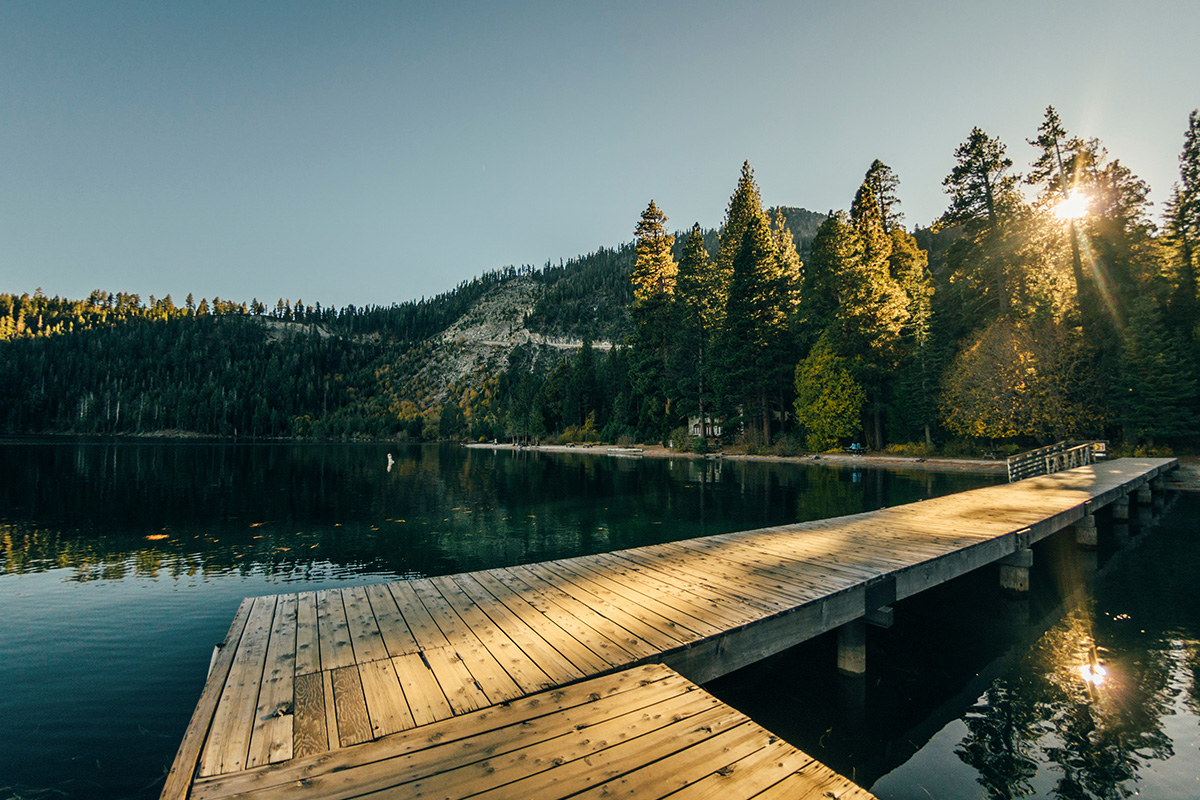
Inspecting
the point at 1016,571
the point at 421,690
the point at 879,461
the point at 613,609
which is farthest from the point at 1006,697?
the point at 879,461

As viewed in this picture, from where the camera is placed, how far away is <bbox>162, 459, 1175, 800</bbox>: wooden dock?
260 centimetres

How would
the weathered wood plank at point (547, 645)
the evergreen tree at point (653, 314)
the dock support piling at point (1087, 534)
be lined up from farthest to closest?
the evergreen tree at point (653, 314)
the dock support piling at point (1087, 534)
the weathered wood plank at point (547, 645)

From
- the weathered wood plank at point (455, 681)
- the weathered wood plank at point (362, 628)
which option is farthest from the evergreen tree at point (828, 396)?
the weathered wood plank at point (455, 681)

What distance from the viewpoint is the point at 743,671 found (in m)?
6.62

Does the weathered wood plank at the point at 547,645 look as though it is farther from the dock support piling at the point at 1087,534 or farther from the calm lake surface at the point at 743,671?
the dock support piling at the point at 1087,534

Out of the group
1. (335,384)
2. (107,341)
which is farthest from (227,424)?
(107,341)

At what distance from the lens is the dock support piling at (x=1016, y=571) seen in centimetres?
878

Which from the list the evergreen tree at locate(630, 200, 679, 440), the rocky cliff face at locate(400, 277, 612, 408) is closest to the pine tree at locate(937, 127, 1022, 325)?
the evergreen tree at locate(630, 200, 679, 440)

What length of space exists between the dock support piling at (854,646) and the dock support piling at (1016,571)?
4.71m

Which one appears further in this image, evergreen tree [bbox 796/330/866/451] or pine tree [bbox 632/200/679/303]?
pine tree [bbox 632/200/679/303]

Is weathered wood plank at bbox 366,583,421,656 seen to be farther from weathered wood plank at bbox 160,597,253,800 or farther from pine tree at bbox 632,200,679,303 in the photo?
pine tree at bbox 632,200,679,303

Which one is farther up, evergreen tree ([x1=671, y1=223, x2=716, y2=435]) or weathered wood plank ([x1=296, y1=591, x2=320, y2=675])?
evergreen tree ([x1=671, y1=223, x2=716, y2=435])

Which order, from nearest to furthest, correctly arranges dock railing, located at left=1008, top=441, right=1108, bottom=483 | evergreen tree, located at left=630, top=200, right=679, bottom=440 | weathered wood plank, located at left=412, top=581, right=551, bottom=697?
weathered wood plank, located at left=412, top=581, right=551, bottom=697 → dock railing, located at left=1008, top=441, right=1108, bottom=483 → evergreen tree, located at left=630, top=200, right=679, bottom=440

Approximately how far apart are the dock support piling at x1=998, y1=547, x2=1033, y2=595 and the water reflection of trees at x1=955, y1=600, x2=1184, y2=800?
5.36 feet
